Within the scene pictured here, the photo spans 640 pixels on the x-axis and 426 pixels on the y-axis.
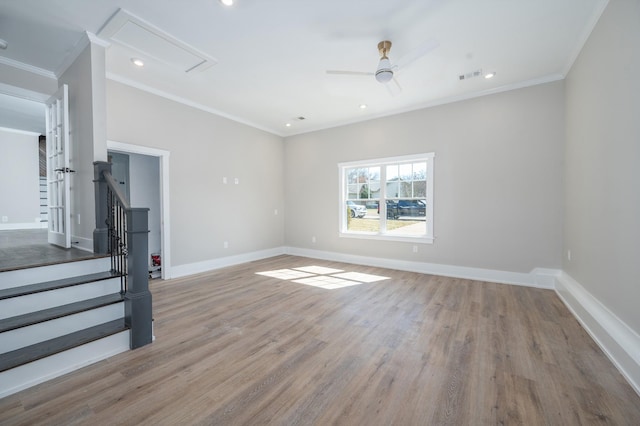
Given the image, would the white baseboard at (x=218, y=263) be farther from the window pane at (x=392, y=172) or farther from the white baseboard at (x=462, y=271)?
the window pane at (x=392, y=172)

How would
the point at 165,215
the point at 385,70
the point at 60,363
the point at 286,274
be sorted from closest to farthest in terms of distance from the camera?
the point at 60,363
the point at 385,70
the point at 165,215
the point at 286,274

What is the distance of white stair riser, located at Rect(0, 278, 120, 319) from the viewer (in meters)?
1.99

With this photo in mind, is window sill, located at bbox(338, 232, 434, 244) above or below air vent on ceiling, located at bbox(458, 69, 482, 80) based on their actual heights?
below

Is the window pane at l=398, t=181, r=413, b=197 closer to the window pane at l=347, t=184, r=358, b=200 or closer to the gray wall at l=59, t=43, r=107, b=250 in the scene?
the window pane at l=347, t=184, r=358, b=200

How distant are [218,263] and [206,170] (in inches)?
74.7

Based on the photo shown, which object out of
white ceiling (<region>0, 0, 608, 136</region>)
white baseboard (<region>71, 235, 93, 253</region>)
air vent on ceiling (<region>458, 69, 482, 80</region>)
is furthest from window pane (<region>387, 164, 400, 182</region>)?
white baseboard (<region>71, 235, 93, 253</region>)

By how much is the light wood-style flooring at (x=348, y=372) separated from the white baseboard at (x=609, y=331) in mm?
79

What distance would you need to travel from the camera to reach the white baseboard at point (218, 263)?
462 cm

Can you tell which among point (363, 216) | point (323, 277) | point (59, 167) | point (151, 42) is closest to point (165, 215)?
point (59, 167)

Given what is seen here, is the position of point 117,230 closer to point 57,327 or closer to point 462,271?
point 57,327

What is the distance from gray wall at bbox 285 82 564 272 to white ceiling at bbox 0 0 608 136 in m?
0.41

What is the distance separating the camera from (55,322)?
203 centimetres

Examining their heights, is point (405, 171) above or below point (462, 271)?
above

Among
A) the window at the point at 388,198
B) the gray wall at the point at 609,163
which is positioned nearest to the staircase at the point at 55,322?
the gray wall at the point at 609,163
